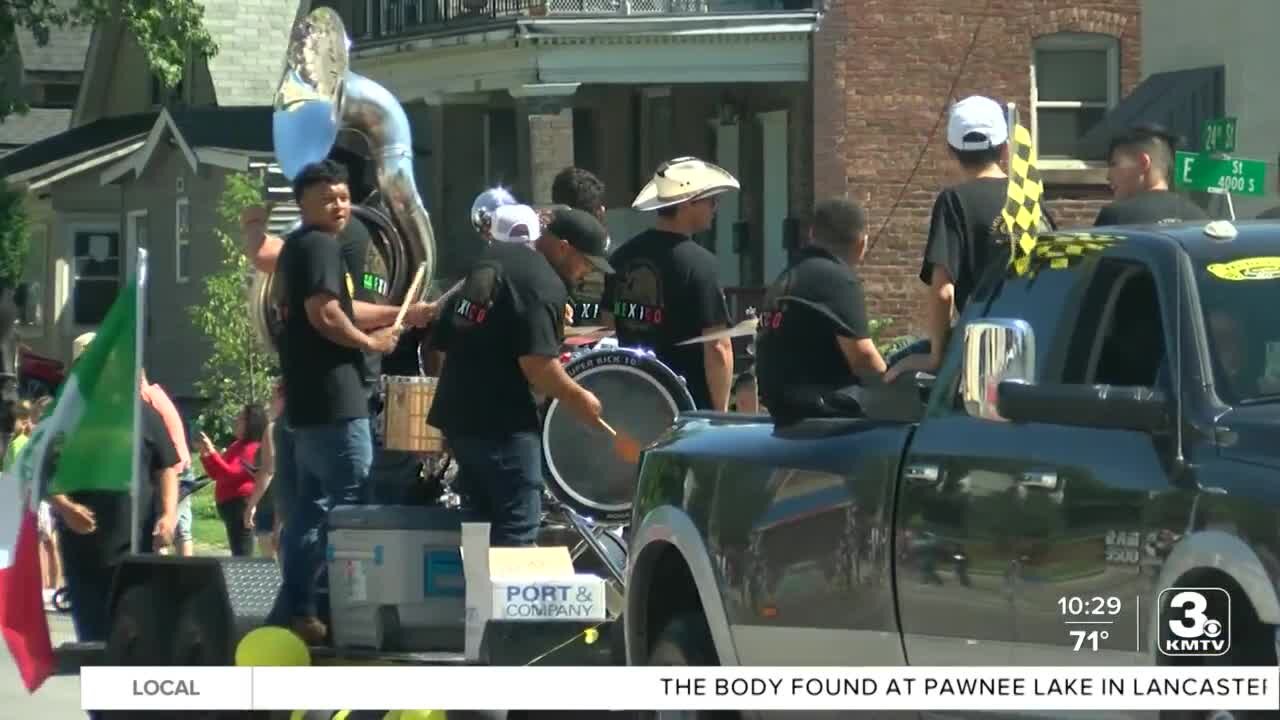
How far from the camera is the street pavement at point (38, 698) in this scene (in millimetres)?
12680

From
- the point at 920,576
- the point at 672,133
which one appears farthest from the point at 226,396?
the point at 920,576

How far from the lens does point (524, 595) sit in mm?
8992

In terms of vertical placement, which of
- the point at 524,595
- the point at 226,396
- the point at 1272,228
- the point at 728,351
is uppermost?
the point at 1272,228

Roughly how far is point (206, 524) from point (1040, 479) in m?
17.0

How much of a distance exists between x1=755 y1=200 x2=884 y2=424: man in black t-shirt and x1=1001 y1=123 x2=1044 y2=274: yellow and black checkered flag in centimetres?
101

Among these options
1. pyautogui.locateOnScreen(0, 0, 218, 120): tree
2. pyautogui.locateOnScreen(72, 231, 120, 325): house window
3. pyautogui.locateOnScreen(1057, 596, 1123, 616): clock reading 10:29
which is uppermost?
pyautogui.locateOnScreen(0, 0, 218, 120): tree

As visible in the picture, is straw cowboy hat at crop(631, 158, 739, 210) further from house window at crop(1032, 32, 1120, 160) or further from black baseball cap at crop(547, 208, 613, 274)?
house window at crop(1032, 32, 1120, 160)

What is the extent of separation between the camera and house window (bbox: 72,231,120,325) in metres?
44.4

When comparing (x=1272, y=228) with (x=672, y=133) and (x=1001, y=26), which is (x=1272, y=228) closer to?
(x=1001, y=26)

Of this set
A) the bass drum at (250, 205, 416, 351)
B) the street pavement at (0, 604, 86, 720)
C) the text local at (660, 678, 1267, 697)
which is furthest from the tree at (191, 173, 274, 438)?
the text local at (660, 678, 1267, 697)

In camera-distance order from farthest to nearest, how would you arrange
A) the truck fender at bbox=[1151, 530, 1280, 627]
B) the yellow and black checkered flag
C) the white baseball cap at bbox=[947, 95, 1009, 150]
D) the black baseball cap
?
the black baseball cap < the white baseball cap at bbox=[947, 95, 1009, 150] < the yellow and black checkered flag < the truck fender at bbox=[1151, 530, 1280, 627]

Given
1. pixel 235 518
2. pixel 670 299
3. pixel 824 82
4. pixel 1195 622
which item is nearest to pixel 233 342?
pixel 824 82

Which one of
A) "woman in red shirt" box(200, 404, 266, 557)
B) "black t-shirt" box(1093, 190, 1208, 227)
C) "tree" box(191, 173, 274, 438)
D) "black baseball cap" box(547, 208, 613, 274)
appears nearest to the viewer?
"black t-shirt" box(1093, 190, 1208, 227)

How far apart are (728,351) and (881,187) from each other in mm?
19539
